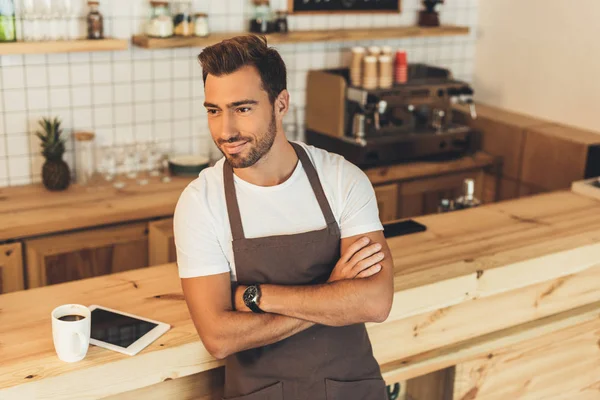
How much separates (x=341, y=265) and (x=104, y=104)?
2.21m

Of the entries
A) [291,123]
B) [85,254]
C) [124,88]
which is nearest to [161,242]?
[85,254]

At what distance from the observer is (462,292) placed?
90.9 inches

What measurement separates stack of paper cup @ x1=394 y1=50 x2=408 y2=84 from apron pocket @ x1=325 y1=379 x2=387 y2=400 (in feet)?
8.28

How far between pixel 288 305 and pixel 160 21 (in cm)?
221

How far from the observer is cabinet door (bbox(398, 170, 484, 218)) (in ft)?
13.8

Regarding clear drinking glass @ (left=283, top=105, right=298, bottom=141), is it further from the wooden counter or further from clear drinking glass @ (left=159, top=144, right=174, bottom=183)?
the wooden counter

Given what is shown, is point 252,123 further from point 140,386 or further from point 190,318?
point 140,386

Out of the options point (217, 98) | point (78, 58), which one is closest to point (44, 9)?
point (78, 58)

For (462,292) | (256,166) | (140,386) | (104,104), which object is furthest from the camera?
(104,104)

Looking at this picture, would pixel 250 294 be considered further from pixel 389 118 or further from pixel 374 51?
pixel 374 51

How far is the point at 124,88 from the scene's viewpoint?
12.5 ft

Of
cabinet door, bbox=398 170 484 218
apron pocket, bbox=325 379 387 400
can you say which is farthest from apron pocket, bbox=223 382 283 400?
cabinet door, bbox=398 170 484 218

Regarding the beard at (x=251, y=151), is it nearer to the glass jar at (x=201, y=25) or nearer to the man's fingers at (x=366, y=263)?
the man's fingers at (x=366, y=263)

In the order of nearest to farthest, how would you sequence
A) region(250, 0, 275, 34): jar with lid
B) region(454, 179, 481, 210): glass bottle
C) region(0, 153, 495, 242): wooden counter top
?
region(454, 179, 481, 210): glass bottle < region(0, 153, 495, 242): wooden counter top < region(250, 0, 275, 34): jar with lid
